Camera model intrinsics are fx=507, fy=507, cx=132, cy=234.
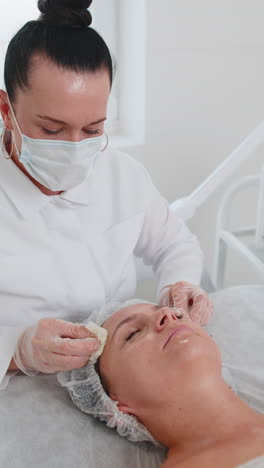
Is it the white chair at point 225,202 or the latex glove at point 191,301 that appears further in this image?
the white chair at point 225,202

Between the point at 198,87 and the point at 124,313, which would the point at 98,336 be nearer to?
the point at 124,313

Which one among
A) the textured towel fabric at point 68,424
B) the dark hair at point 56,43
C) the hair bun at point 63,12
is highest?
the hair bun at point 63,12

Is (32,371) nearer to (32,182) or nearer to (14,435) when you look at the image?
(14,435)

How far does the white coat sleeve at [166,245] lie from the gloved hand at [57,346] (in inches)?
17.9

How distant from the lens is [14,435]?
116cm

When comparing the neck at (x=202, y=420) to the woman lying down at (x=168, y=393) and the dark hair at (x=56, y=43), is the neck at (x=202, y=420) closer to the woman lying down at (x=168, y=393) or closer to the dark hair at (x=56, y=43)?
the woman lying down at (x=168, y=393)

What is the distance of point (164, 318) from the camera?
4.14 ft

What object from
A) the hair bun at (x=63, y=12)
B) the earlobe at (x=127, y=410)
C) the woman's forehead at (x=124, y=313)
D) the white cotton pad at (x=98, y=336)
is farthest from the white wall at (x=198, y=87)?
the earlobe at (x=127, y=410)

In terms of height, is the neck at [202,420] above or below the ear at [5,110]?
below

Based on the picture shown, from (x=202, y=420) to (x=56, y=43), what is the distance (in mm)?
909

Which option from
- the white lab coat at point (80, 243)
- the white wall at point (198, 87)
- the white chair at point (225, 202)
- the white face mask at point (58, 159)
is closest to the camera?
the white face mask at point (58, 159)

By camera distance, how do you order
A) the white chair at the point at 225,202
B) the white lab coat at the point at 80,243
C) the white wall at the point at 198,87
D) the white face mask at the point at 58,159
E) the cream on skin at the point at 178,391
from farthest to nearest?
the white wall at the point at 198,87 < the white chair at the point at 225,202 < the white lab coat at the point at 80,243 < the white face mask at the point at 58,159 < the cream on skin at the point at 178,391

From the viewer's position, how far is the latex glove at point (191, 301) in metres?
1.41

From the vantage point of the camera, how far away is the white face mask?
1.23m
